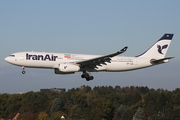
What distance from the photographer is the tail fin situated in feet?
241

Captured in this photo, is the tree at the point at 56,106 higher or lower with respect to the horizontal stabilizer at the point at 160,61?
lower

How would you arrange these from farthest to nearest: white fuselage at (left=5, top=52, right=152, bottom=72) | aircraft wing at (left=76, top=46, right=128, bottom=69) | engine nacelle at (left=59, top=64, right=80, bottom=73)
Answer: white fuselage at (left=5, top=52, right=152, bottom=72) < engine nacelle at (left=59, top=64, right=80, bottom=73) < aircraft wing at (left=76, top=46, right=128, bottom=69)

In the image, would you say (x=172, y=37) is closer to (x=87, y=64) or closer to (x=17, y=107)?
(x=87, y=64)

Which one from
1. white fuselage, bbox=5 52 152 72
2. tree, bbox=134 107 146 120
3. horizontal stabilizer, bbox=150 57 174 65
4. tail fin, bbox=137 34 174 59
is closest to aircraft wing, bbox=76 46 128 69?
white fuselage, bbox=5 52 152 72

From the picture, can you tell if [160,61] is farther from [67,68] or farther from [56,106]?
[56,106]

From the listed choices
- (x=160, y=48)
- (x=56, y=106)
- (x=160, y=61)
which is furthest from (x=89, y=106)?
(x=160, y=61)

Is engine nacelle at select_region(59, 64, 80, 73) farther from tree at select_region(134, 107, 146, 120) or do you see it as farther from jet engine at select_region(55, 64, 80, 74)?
tree at select_region(134, 107, 146, 120)

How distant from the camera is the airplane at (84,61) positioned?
65875 mm

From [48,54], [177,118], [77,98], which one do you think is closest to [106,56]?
[48,54]

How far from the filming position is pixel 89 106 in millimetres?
144625

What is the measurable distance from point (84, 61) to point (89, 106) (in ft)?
263

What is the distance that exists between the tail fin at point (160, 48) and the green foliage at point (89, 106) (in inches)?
2000

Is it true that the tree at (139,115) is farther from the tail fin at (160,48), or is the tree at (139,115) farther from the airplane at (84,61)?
the airplane at (84,61)

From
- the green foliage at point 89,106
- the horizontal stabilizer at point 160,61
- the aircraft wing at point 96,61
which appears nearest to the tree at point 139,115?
the green foliage at point 89,106
